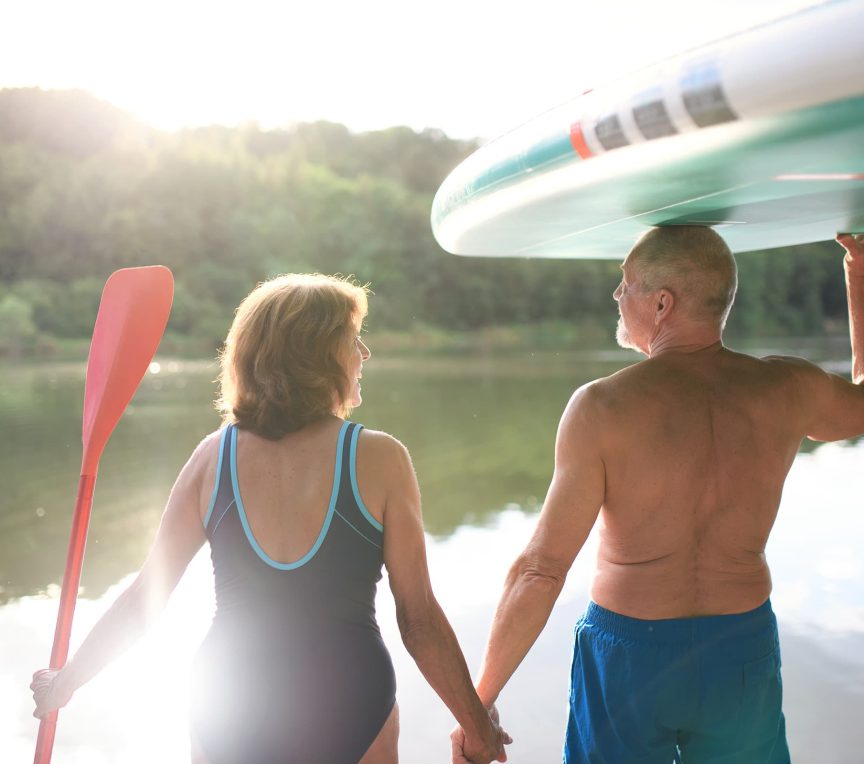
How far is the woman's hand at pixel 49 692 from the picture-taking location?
4.41ft

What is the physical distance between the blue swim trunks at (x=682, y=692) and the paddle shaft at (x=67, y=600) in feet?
2.83

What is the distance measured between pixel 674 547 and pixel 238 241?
1418 inches

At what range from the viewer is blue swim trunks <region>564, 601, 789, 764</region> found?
1.36 meters

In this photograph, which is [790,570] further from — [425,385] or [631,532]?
[425,385]

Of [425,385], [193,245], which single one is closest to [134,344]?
[425,385]

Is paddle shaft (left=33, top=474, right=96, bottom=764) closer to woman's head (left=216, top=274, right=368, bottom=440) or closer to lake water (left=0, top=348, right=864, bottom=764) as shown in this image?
woman's head (left=216, top=274, right=368, bottom=440)

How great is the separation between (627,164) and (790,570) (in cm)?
392

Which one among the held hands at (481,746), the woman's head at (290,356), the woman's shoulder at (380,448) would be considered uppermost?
the woman's head at (290,356)

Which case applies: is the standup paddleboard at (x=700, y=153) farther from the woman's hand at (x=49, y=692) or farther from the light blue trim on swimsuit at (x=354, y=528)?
the woman's hand at (x=49, y=692)

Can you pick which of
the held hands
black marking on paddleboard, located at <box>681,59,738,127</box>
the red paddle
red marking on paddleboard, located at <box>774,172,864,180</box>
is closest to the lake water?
the held hands

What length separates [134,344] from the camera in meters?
1.78

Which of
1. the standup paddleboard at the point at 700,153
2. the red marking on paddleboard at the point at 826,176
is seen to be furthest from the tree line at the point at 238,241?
the red marking on paddleboard at the point at 826,176

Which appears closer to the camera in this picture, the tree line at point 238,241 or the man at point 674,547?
the man at point 674,547

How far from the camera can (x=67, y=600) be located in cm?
154
